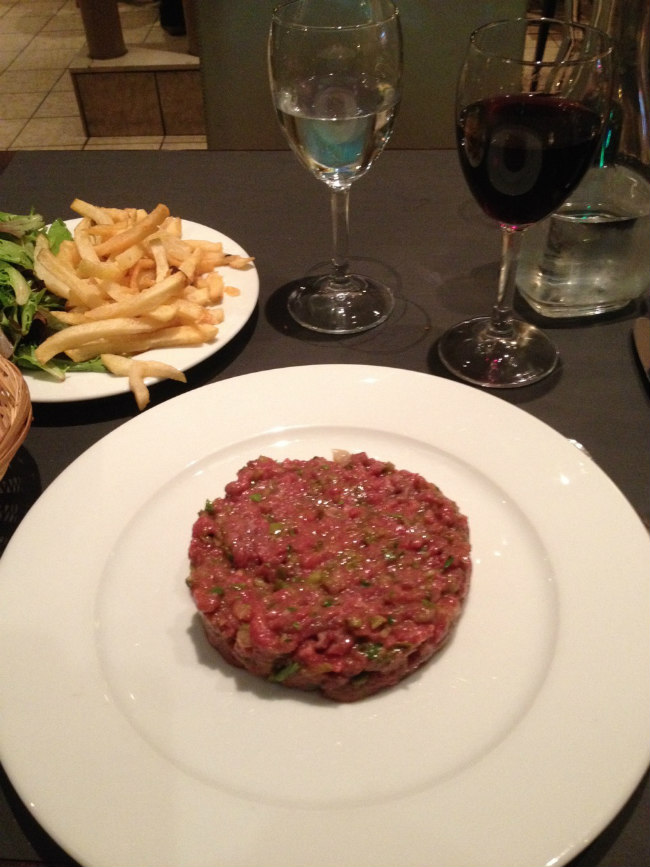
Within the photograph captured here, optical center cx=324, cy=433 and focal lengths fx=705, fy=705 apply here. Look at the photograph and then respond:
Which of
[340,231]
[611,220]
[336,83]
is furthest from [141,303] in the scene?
[611,220]

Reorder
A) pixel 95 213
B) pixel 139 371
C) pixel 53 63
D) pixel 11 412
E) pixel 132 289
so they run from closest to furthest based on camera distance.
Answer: pixel 11 412, pixel 139 371, pixel 132 289, pixel 95 213, pixel 53 63

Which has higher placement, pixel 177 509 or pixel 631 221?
pixel 631 221

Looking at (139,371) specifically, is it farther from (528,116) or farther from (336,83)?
(528,116)

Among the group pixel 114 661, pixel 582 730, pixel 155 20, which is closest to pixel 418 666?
pixel 582 730

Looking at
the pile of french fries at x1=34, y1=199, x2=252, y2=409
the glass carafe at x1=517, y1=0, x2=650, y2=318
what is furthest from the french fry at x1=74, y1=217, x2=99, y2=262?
the glass carafe at x1=517, y1=0, x2=650, y2=318

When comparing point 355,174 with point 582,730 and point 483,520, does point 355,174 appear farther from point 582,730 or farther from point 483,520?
point 582,730
